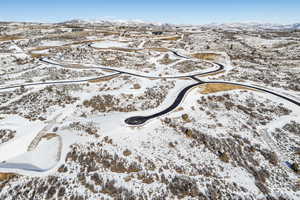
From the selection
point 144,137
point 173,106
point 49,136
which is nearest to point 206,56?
point 173,106

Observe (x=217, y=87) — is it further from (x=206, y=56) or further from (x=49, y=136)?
(x=49, y=136)

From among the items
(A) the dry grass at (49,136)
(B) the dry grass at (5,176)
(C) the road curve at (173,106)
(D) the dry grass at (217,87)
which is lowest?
(B) the dry grass at (5,176)

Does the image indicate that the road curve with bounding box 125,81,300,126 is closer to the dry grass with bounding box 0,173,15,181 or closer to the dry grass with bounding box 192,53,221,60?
the dry grass with bounding box 0,173,15,181

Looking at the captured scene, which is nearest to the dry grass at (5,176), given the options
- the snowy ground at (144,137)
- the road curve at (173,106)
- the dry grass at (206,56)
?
the snowy ground at (144,137)

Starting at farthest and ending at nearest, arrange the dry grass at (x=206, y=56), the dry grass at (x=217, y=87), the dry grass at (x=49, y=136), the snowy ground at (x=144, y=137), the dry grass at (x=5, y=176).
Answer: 1. the dry grass at (x=206, y=56)
2. the dry grass at (x=217, y=87)
3. the dry grass at (x=49, y=136)
4. the snowy ground at (x=144, y=137)
5. the dry grass at (x=5, y=176)

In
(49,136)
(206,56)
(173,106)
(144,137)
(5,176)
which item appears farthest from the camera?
(206,56)

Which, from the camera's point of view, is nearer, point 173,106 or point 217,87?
point 173,106

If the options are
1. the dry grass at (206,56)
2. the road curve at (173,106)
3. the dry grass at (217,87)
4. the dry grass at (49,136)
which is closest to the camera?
the dry grass at (49,136)

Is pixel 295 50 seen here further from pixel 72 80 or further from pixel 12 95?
pixel 12 95

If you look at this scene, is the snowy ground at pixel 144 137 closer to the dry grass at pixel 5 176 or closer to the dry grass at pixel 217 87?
the dry grass at pixel 5 176

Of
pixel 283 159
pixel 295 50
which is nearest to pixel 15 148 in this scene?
pixel 283 159

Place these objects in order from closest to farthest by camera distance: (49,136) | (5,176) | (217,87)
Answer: (5,176) → (49,136) → (217,87)
